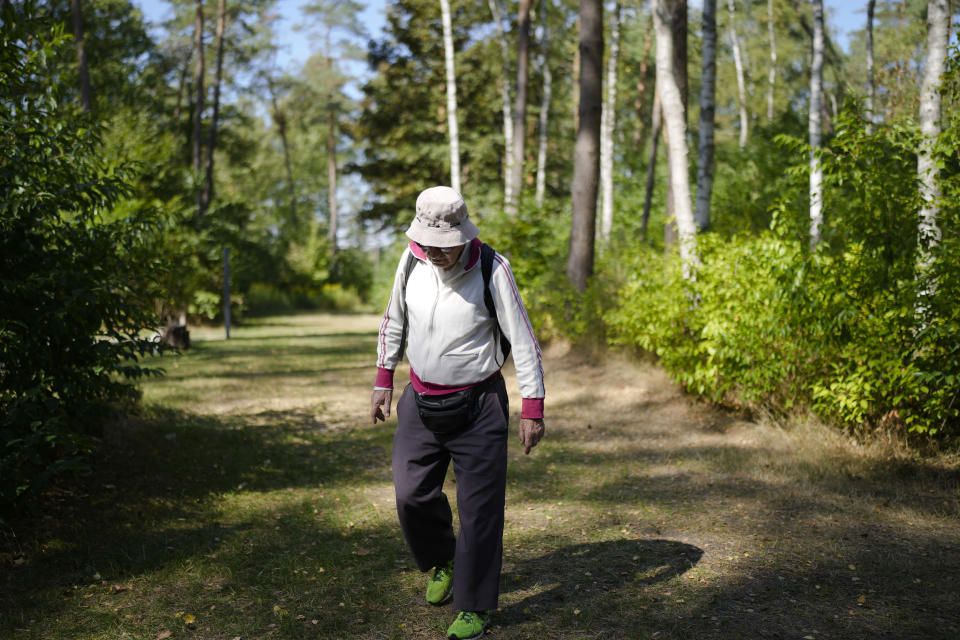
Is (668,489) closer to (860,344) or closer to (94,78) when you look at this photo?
(860,344)

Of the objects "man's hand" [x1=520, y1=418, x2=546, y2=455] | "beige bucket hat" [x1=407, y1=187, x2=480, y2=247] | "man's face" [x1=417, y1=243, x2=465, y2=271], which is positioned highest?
"beige bucket hat" [x1=407, y1=187, x2=480, y2=247]

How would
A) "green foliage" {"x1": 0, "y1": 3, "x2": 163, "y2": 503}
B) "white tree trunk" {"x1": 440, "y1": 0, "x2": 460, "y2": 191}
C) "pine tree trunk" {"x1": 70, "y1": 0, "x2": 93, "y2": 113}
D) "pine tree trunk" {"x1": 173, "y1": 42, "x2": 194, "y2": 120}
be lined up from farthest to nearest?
"pine tree trunk" {"x1": 173, "y1": 42, "x2": 194, "y2": 120} → "white tree trunk" {"x1": 440, "y1": 0, "x2": 460, "y2": 191} → "pine tree trunk" {"x1": 70, "y1": 0, "x2": 93, "y2": 113} → "green foliage" {"x1": 0, "y1": 3, "x2": 163, "y2": 503}

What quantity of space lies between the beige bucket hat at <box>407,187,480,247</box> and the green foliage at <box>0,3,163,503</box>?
2.57 m

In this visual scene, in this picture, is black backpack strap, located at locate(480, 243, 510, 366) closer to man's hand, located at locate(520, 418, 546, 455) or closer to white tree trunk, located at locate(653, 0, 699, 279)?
man's hand, located at locate(520, 418, 546, 455)

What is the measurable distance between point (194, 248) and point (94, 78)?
31.7 feet

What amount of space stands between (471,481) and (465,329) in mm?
718

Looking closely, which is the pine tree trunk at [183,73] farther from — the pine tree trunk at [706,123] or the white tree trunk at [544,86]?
the pine tree trunk at [706,123]

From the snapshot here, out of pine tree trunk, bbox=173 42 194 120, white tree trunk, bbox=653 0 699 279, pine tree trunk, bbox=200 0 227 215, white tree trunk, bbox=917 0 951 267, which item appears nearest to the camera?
white tree trunk, bbox=917 0 951 267

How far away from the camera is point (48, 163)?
531 cm

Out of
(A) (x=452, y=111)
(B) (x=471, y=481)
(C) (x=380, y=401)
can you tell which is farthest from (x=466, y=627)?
(A) (x=452, y=111)

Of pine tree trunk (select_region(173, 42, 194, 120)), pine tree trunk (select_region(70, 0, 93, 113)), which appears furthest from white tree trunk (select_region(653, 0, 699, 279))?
pine tree trunk (select_region(173, 42, 194, 120))

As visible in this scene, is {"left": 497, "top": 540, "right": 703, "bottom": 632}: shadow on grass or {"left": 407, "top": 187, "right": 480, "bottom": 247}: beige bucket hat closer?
{"left": 407, "top": 187, "right": 480, "bottom": 247}: beige bucket hat

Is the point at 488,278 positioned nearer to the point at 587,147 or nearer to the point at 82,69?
the point at 587,147

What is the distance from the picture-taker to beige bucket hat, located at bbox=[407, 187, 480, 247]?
10.7 feet
